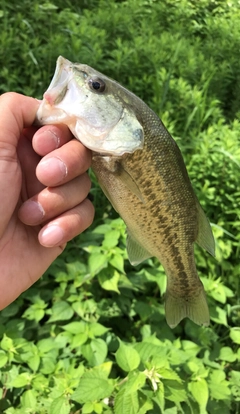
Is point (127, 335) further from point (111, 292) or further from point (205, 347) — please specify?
point (205, 347)

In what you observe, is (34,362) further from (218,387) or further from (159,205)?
(159,205)

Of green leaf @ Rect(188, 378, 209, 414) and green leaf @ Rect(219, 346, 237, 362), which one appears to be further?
green leaf @ Rect(219, 346, 237, 362)

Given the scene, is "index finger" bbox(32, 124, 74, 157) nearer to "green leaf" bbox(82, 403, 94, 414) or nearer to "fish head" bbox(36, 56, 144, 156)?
"fish head" bbox(36, 56, 144, 156)

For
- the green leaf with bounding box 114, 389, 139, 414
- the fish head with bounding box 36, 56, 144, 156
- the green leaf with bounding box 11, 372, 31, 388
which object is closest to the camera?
the fish head with bounding box 36, 56, 144, 156

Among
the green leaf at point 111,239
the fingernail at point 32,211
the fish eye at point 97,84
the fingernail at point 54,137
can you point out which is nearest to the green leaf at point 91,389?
the green leaf at point 111,239

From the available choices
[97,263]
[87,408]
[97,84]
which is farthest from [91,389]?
[97,84]

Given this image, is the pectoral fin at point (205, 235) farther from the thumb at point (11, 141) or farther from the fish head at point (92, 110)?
the thumb at point (11, 141)

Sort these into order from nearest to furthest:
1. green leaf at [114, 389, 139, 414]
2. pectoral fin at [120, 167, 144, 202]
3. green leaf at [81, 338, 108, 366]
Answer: pectoral fin at [120, 167, 144, 202], green leaf at [114, 389, 139, 414], green leaf at [81, 338, 108, 366]

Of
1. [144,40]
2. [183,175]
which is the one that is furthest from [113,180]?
[144,40]

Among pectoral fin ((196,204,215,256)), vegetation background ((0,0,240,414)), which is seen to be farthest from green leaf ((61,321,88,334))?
pectoral fin ((196,204,215,256))
